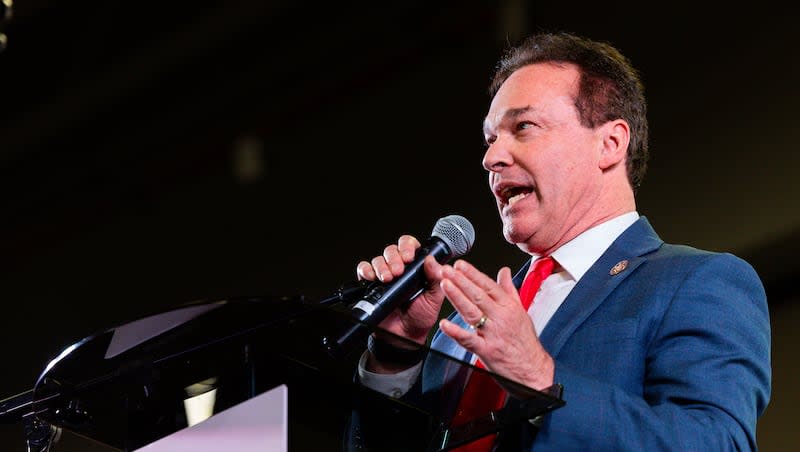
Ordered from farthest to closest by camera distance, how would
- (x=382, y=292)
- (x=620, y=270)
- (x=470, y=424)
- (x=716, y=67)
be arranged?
(x=716, y=67)
(x=620, y=270)
(x=382, y=292)
(x=470, y=424)

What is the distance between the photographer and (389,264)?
171cm

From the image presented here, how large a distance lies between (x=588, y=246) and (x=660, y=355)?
1.53 ft

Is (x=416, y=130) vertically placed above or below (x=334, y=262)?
above

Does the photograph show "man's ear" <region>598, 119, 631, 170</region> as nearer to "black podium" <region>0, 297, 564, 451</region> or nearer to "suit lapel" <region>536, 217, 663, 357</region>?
"suit lapel" <region>536, 217, 663, 357</region>

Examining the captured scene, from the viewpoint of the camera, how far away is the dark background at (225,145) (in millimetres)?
3689

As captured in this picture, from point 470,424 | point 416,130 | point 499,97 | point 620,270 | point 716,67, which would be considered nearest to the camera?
point 470,424

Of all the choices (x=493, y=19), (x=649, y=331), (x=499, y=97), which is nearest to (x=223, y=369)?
(x=649, y=331)

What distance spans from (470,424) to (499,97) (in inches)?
41.4

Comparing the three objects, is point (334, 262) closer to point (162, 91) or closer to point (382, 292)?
point (162, 91)

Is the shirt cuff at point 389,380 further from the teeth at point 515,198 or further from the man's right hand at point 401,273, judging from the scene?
the teeth at point 515,198

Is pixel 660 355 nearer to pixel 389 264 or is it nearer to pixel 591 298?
pixel 591 298

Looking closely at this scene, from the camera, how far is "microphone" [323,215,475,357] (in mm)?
1613

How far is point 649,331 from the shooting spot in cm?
171

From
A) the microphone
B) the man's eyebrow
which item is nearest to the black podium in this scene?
the microphone
